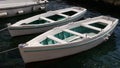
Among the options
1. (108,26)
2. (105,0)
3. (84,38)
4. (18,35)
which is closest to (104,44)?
(108,26)

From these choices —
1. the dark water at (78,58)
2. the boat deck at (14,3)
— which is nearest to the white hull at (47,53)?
the dark water at (78,58)

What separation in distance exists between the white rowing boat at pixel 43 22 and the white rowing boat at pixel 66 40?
1664 mm

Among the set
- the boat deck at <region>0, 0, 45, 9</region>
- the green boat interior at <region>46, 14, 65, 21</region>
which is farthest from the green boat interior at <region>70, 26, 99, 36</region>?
the boat deck at <region>0, 0, 45, 9</region>

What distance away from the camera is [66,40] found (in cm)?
1393

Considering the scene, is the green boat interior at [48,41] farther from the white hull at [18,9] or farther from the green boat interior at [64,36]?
the white hull at [18,9]

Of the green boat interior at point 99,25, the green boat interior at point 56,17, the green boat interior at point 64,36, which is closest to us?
the green boat interior at point 64,36

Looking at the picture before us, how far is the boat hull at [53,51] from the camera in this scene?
11742mm

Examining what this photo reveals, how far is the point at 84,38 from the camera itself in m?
13.3

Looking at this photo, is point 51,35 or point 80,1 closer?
point 51,35

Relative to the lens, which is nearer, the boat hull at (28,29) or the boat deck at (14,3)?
the boat hull at (28,29)

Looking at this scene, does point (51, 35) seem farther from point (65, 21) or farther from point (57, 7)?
point (57, 7)

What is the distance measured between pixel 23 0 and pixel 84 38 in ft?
30.4

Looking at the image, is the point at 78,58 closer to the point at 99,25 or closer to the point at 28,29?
the point at 99,25

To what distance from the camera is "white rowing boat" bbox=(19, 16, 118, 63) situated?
11898 mm
